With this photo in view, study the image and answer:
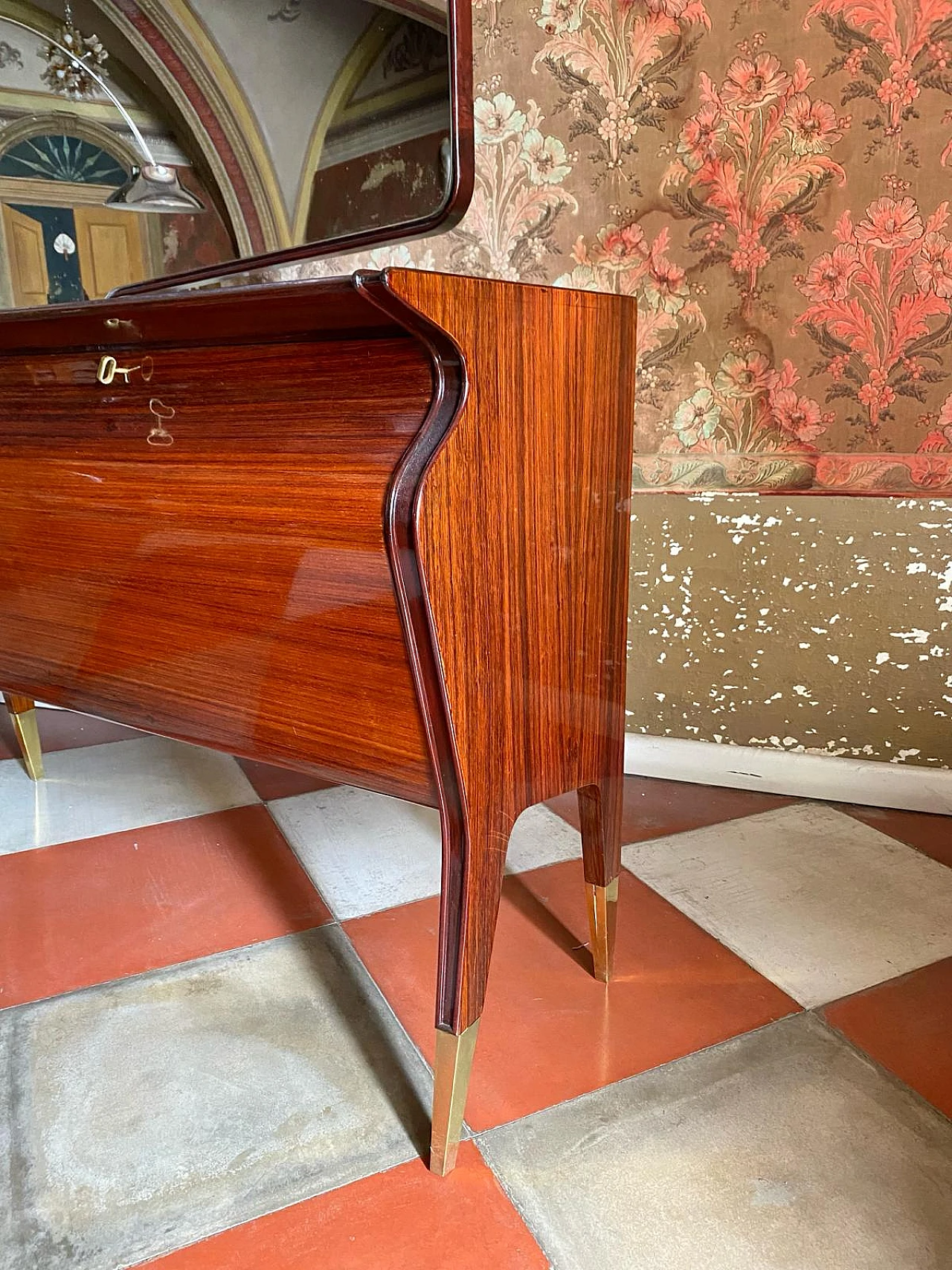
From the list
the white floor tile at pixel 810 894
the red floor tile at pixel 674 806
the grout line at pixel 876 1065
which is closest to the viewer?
the grout line at pixel 876 1065

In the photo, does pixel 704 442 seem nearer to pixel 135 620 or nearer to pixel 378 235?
pixel 378 235

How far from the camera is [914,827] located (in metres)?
1.89

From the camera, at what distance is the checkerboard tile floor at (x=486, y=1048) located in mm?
1009

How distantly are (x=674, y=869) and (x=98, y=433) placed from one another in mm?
1255

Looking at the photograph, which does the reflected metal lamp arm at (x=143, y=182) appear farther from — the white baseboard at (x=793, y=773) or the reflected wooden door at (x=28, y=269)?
the white baseboard at (x=793, y=773)

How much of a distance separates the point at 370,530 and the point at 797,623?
1.30 m

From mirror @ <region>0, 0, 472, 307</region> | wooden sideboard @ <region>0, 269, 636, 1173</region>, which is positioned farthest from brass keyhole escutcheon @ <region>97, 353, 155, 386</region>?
mirror @ <region>0, 0, 472, 307</region>

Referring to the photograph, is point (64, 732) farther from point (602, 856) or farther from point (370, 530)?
point (370, 530)

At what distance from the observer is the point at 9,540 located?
4.47 feet

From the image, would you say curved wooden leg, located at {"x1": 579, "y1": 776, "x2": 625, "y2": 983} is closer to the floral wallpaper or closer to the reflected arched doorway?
the floral wallpaper

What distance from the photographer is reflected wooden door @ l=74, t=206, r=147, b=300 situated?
5.12ft

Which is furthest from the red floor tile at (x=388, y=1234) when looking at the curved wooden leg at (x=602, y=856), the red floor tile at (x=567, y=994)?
the curved wooden leg at (x=602, y=856)

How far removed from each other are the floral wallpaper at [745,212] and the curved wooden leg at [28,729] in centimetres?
129

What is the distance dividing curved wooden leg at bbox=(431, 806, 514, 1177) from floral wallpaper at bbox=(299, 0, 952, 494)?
121 cm
